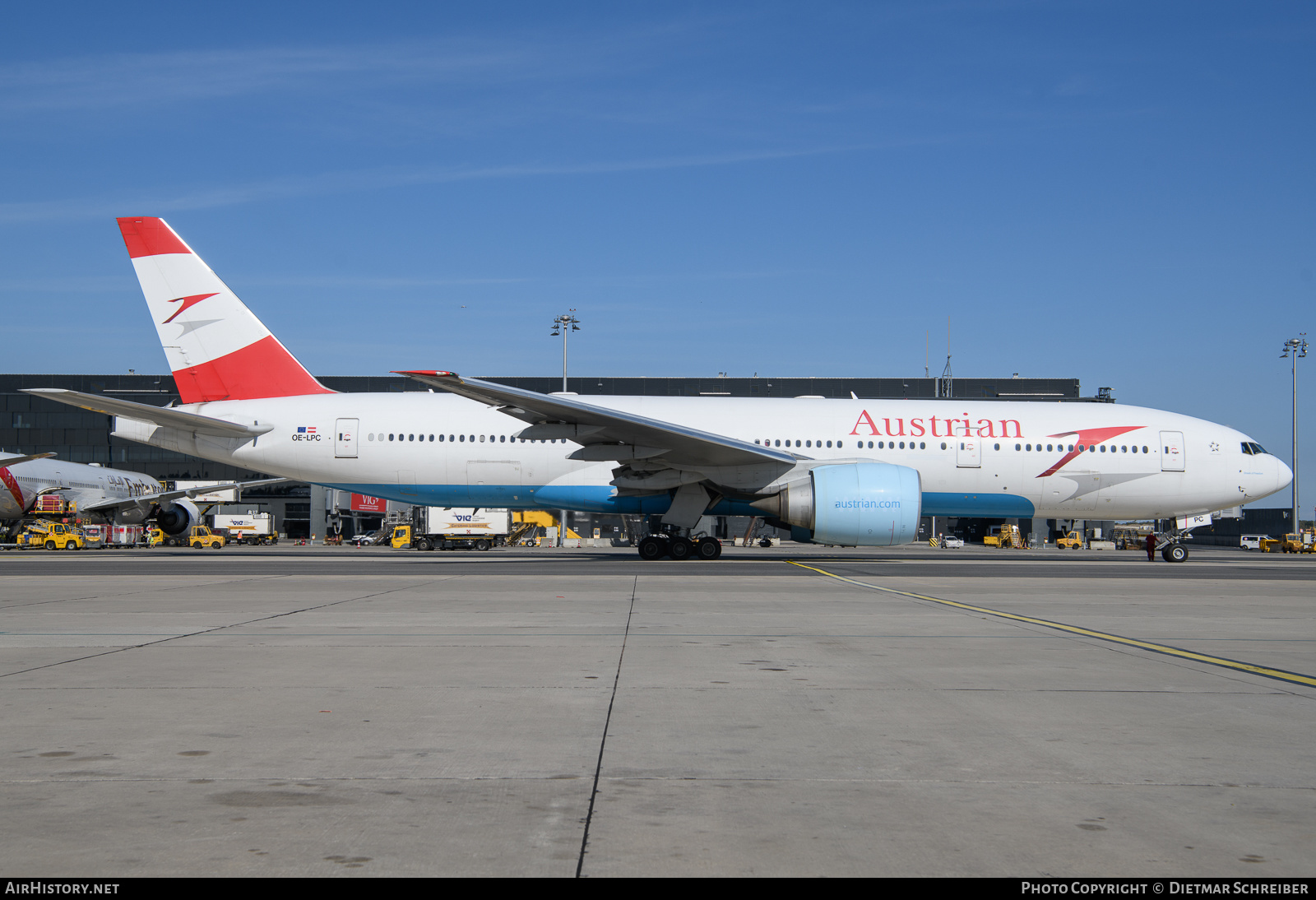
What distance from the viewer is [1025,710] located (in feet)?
15.4

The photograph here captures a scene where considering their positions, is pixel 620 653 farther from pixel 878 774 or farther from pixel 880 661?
pixel 878 774

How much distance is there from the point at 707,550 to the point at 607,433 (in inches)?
167

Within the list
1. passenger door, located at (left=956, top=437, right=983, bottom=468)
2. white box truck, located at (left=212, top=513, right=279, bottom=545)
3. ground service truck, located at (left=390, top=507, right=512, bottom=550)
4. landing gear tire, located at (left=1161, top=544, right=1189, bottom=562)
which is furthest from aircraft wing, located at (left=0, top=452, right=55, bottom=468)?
landing gear tire, located at (left=1161, top=544, right=1189, bottom=562)

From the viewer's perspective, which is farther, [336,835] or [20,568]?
[20,568]

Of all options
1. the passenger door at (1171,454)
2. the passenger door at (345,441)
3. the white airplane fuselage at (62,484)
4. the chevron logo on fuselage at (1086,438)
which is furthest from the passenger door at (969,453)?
the white airplane fuselage at (62,484)

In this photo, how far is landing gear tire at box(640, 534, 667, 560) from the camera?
20844 mm

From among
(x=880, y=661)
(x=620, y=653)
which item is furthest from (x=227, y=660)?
(x=880, y=661)

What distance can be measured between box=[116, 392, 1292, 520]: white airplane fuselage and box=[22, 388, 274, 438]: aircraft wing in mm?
239

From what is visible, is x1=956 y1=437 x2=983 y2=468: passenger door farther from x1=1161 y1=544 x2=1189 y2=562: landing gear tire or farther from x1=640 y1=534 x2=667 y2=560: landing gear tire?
x1=640 y1=534 x2=667 y2=560: landing gear tire

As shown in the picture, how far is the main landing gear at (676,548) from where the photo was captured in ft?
68.4

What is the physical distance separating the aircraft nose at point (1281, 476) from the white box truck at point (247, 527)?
4676 cm

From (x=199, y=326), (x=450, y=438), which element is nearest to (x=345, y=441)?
(x=450, y=438)

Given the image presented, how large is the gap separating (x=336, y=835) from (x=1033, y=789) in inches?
94.1

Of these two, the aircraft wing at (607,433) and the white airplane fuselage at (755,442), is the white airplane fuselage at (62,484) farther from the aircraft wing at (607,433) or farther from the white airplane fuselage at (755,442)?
the aircraft wing at (607,433)
